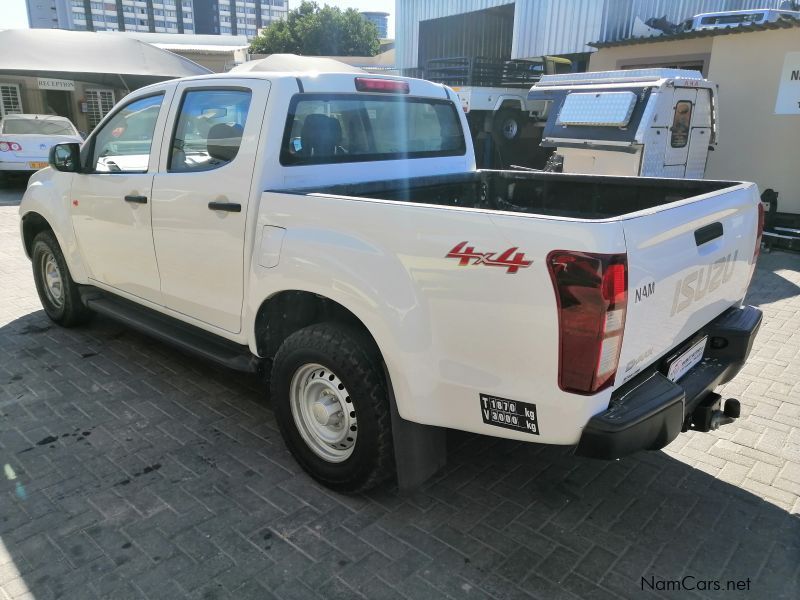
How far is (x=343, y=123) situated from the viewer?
11.6 ft

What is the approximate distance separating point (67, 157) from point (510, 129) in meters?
11.7

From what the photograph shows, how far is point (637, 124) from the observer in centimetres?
808

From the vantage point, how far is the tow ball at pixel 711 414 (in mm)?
2812

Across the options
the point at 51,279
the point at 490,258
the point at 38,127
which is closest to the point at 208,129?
the point at 490,258

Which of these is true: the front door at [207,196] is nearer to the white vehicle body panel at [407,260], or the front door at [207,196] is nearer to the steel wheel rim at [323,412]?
the white vehicle body panel at [407,260]

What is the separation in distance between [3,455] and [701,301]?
3601 millimetres

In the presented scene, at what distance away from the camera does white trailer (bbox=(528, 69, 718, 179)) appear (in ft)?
26.6

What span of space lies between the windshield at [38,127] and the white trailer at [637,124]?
11013mm

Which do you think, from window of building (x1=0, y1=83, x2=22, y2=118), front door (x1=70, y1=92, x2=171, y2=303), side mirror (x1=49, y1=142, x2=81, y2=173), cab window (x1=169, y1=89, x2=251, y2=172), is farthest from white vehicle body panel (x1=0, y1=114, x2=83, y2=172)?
window of building (x1=0, y1=83, x2=22, y2=118)

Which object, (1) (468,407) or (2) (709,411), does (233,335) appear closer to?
(1) (468,407)

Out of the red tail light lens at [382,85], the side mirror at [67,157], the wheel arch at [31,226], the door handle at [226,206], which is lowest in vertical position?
the wheel arch at [31,226]

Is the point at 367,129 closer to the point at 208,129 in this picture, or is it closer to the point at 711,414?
the point at 208,129

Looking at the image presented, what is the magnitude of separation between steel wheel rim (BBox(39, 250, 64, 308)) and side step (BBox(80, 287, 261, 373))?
1.54ft

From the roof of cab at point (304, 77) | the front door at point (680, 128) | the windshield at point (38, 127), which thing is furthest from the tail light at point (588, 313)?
the windshield at point (38, 127)
